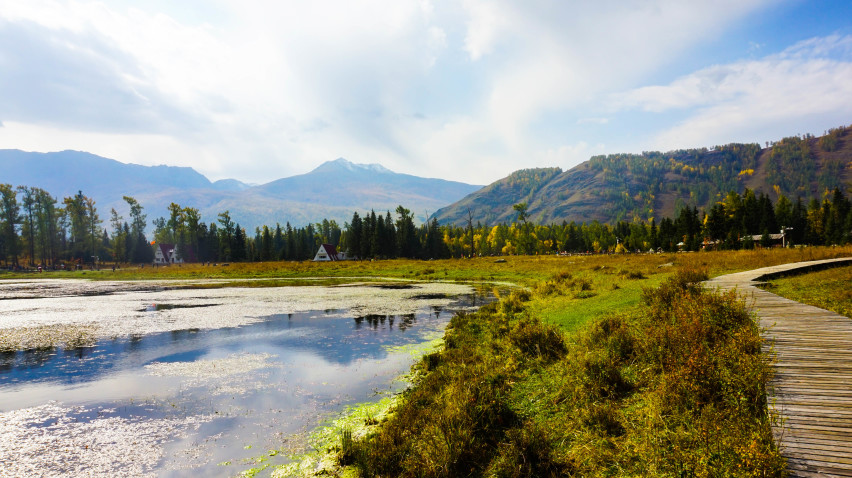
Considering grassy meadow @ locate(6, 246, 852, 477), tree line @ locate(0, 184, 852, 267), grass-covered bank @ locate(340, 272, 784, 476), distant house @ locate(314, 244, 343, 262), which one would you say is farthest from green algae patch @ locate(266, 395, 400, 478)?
distant house @ locate(314, 244, 343, 262)

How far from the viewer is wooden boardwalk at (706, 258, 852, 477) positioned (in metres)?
4.41

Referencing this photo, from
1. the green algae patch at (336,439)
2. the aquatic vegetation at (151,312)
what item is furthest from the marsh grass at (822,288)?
the aquatic vegetation at (151,312)

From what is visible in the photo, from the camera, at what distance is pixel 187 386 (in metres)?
11.8


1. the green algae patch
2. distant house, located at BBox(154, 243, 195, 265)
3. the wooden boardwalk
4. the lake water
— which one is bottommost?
the green algae patch

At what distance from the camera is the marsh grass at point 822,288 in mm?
12195

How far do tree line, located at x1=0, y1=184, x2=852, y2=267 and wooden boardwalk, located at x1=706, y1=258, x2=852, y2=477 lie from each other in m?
78.7

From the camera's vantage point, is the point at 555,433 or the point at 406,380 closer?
the point at 555,433

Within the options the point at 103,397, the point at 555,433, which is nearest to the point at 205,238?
the point at 103,397

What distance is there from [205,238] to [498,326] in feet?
420

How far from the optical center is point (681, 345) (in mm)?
8320

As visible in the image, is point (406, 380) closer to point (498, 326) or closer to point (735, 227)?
point (498, 326)

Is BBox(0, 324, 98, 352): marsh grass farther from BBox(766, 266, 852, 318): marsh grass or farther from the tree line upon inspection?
the tree line

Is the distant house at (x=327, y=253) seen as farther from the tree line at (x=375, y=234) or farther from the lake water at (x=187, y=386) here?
the lake water at (x=187, y=386)

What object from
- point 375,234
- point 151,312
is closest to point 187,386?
point 151,312
